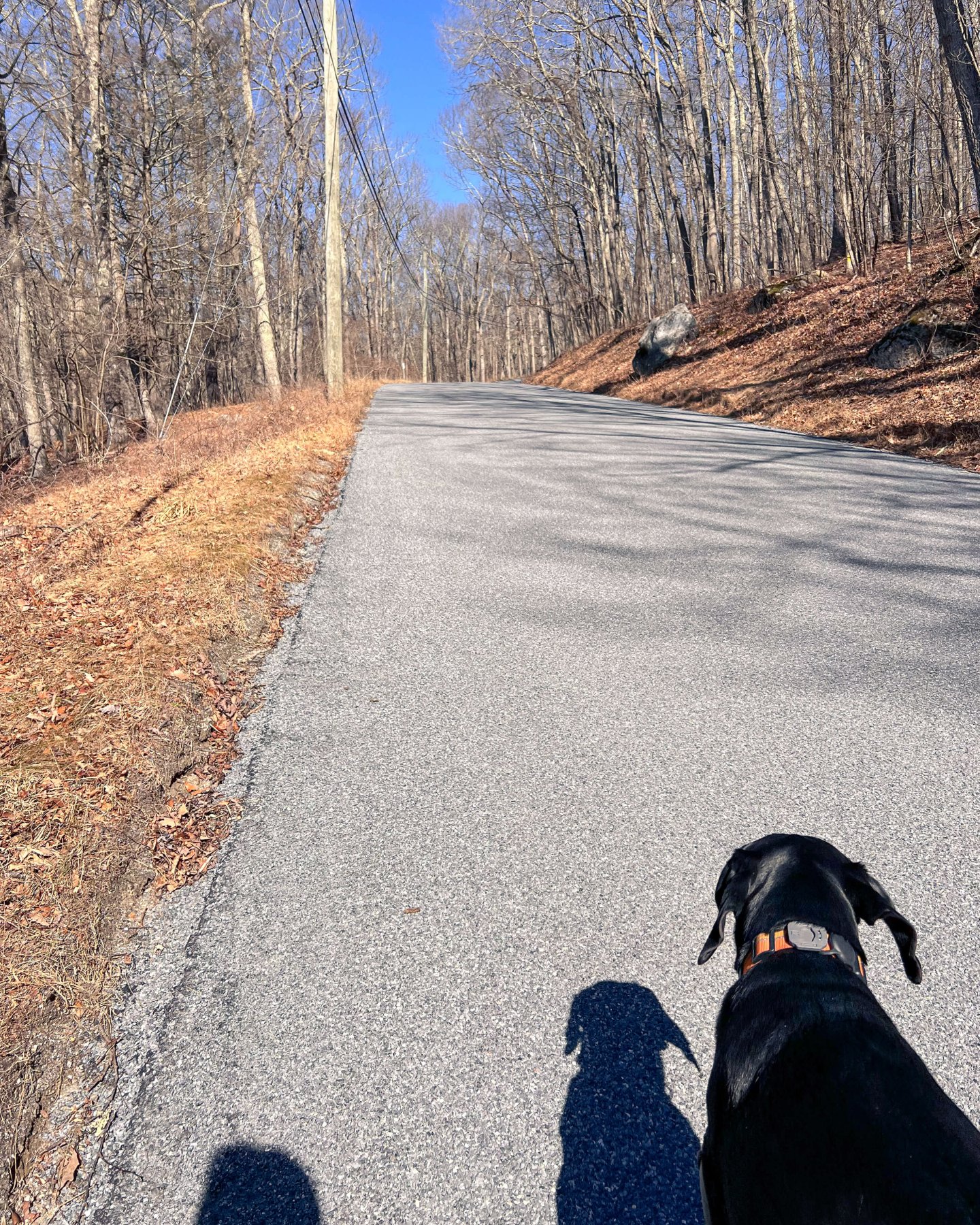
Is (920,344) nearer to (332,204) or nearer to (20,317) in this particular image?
(332,204)

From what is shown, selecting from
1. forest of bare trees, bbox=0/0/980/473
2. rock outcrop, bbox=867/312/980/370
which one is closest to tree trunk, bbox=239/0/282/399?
forest of bare trees, bbox=0/0/980/473

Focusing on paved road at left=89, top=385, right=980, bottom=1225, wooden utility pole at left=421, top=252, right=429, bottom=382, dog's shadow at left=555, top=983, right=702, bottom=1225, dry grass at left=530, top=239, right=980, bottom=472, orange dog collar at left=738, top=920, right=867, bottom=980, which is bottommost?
dog's shadow at left=555, top=983, right=702, bottom=1225

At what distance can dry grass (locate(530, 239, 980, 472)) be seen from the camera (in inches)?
427

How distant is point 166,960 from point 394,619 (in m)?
2.93

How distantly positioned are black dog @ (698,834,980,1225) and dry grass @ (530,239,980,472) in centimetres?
954

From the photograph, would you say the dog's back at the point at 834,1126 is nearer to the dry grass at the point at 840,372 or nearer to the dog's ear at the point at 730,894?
the dog's ear at the point at 730,894

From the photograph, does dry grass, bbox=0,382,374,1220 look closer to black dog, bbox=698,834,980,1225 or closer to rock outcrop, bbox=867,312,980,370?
black dog, bbox=698,834,980,1225

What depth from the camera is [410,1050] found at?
79.3 inches

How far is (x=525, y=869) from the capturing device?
8.89 ft

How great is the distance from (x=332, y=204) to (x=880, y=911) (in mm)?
17245

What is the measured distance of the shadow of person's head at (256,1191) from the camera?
163cm

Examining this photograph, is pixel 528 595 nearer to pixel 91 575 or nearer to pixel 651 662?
pixel 651 662

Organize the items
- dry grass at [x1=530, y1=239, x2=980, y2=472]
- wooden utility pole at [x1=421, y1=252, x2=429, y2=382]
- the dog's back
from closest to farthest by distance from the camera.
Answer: the dog's back → dry grass at [x1=530, y1=239, x2=980, y2=472] → wooden utility pole at [x1=421, y1=252, x2=429, y2=382]

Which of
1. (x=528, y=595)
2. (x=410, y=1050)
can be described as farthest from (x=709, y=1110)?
(x=528, y=595)
